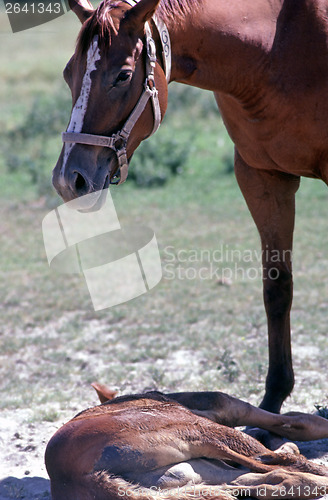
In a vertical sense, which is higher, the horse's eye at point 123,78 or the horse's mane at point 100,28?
the horse's mane at point 100,28

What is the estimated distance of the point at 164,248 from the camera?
7473 millimetres

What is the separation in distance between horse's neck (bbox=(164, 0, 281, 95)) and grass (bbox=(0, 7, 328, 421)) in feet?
6.52

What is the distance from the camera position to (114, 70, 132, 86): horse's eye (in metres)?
2.65

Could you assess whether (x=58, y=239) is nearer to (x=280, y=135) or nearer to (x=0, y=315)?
(x=0, y=315)

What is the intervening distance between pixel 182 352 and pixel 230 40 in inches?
100.0

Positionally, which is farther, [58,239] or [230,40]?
[58,239]

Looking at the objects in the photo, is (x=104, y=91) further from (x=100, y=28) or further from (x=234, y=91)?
(x=234, y=91)

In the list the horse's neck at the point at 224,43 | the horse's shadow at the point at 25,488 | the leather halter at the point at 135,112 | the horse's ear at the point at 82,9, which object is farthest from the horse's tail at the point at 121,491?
the horse's ear at the point at 82,9

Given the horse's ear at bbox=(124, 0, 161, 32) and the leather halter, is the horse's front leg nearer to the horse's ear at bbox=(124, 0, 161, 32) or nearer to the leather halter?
the leather halter

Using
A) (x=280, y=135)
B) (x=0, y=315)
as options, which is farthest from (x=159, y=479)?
(x=0, y=315)

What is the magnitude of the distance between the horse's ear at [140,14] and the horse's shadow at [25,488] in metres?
2.04

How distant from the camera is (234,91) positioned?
10.3ft

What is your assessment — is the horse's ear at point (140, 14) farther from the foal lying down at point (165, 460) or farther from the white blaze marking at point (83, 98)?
the foal lying down at point (165, 460)

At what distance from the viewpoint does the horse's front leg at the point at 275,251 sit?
3648mm
